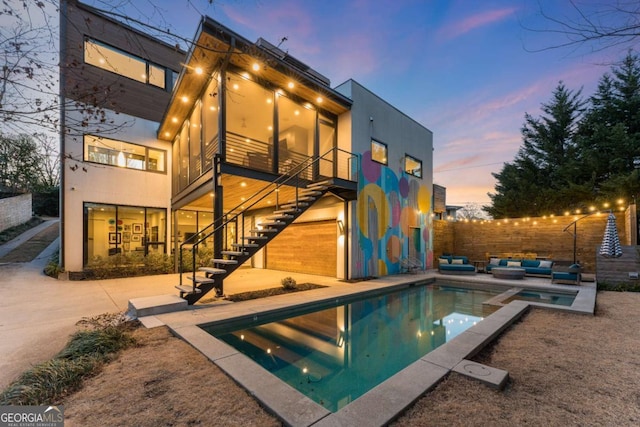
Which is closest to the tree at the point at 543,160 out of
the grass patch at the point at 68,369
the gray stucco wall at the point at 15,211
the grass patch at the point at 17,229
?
the grass patch at the point at 68,369

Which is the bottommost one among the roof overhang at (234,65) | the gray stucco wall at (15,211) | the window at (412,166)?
the gray stucco wall at (15,211)

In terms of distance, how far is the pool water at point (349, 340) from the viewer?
125 inches

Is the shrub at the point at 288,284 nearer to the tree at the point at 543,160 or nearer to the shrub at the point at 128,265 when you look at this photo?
the shrub at the point at 128,265

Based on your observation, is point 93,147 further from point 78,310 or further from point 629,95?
point 629,95

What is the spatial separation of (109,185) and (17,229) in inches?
469

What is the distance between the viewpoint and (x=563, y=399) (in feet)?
8.00

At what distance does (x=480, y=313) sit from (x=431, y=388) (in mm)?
4149

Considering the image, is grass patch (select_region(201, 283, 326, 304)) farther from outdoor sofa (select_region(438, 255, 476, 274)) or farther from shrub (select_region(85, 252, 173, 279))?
outdoor sofa (select_region(438, 255, 476, 274))

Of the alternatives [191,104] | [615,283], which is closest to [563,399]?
[615,283]

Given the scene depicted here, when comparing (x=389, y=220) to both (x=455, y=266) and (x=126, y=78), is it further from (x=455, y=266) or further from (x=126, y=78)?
(x=126, y=78)

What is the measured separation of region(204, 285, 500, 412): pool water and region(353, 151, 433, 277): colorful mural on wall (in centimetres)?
300

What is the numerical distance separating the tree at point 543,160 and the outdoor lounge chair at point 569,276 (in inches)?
410

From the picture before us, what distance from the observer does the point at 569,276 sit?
825 cm

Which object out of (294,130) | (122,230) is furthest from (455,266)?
(122,230)
